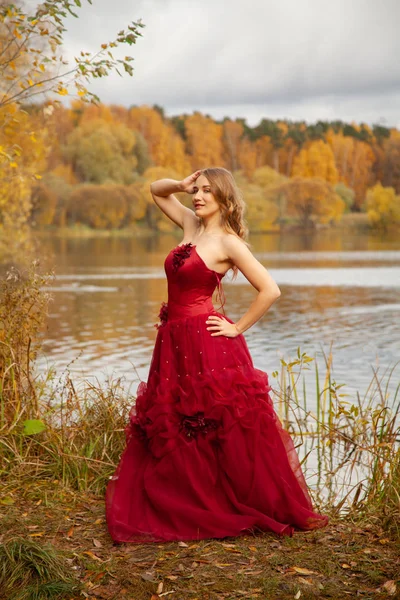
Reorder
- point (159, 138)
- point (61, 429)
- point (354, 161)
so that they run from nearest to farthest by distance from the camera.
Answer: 1. point (61, 429)
2. point (159, 138)
3. point (354, 161)

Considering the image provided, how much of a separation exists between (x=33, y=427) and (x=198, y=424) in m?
1.24

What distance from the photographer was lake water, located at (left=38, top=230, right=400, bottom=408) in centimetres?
1095

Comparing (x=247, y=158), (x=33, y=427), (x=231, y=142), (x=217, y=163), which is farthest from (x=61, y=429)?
(x=231, y=142)

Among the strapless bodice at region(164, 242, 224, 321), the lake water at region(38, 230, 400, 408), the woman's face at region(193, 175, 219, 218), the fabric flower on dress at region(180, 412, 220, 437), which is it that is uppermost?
the woman's face at region(193, 175, 219, 218)

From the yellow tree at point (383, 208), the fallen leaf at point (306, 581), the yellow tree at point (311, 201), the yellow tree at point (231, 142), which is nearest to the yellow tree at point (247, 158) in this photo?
the yellow tree at point (231, 142)

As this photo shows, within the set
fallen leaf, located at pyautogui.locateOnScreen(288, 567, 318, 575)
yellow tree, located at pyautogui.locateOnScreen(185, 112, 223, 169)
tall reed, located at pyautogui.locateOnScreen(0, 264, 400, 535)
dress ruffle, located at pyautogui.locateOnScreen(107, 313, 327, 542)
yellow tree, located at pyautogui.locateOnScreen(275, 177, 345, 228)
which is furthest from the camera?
yellow tree, located at pyautogui.locateOnScreen(185, 112, 223, 169)

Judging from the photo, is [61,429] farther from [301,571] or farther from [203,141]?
[203,141]

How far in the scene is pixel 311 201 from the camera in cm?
6650

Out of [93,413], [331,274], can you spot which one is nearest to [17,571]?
[93,413]

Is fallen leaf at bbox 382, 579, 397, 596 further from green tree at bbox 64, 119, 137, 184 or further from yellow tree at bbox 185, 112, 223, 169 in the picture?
yellow tree at bbox 185, 112, 223, 169

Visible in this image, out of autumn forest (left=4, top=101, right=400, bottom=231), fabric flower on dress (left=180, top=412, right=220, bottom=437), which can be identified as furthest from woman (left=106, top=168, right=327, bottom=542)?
autumn forest (left=4, top=101, right=400, bottom=231)

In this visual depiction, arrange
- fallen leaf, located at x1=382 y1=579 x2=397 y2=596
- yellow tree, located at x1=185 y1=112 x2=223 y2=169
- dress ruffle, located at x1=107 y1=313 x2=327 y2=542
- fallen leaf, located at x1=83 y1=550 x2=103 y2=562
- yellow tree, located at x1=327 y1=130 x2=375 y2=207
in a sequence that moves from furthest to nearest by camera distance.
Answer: yellow tree, located at x1=327 y1=130 x2=375 y2=207 < yellow tree, located at x1=185 y1=112 x2=223 y2=169 < dress ruffle, located at x1=107 y1=313 x2=327 y2=542 < fallen leaf, located at x1=83 y1=550 x2=103 y2=562 < fallen leaf, located at x1=382 y1=579 x2=397 y2=596

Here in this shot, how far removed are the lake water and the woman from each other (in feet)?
3.95

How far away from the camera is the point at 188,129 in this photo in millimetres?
74625
